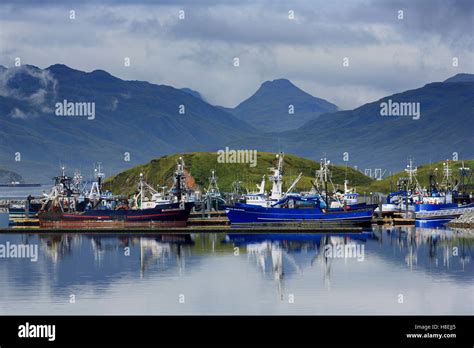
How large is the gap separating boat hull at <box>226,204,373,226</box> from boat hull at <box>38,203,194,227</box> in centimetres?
796

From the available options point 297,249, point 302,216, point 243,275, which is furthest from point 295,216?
point 243,275

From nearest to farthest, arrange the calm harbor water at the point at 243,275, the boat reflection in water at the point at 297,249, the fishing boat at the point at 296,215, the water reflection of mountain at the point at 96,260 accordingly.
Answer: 1. the calm harbor water at the point at 243,275
2. the water reflection of mountain at the point at 96,260
3. the boat reflection in water at the point at 297,249
4. the fishing boat at the point at 296,215

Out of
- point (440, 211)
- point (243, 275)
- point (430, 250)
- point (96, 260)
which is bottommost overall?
point (243, 275)

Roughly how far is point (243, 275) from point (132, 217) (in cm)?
7092

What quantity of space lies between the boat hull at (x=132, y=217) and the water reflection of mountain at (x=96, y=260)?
13795 mm

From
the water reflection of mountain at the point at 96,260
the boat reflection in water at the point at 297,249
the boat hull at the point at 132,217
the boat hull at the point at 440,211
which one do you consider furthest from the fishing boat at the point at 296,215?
the boat hull at the point at 440,211

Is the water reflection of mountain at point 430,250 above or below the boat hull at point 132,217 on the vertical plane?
below

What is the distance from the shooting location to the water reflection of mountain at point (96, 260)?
99688mm

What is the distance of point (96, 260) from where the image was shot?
117312 millimetres

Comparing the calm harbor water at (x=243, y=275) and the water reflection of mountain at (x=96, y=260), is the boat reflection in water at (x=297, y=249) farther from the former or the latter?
the water reflection of mountain at (x=96, y=260)

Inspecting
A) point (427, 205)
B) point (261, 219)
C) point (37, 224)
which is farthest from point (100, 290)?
point (427, 205)

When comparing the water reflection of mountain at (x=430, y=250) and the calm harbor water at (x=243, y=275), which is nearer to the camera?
the calm harbor water at (x=243, y=275)

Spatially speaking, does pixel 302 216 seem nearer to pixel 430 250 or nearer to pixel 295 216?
pixel 295 216
